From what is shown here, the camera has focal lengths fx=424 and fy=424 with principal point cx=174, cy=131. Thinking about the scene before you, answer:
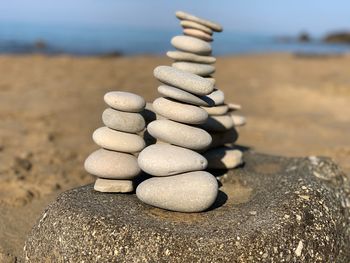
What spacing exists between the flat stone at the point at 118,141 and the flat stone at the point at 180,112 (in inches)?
14.0

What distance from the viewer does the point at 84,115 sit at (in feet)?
31.5

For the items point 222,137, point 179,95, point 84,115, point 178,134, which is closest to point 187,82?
point 179,95

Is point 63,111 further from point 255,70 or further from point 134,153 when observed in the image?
point 255,70

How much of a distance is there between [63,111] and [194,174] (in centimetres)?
698

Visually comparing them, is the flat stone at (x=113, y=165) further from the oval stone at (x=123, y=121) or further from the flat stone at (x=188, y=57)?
the flat stone at (x=188, y=57)

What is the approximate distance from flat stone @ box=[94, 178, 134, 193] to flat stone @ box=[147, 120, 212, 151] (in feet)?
1.71

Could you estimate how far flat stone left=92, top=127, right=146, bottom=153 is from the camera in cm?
381

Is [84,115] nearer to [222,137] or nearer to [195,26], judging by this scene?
[222,137]

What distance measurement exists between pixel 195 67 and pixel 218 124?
0.68 m

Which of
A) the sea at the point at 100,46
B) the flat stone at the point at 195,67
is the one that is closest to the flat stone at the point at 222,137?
the flat stone at the point at 195,67

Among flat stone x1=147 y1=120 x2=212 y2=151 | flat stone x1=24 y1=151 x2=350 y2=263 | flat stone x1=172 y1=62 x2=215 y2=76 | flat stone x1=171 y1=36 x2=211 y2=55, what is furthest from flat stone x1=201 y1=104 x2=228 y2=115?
flat stone x1=24 y1=151 x2=350 y2=263

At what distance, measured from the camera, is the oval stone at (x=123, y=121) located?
382cm

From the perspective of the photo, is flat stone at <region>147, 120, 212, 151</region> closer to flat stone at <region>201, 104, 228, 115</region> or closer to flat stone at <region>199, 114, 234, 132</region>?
flat stone at <region>199, 114, 234, 132</region>

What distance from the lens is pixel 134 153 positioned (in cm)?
394
